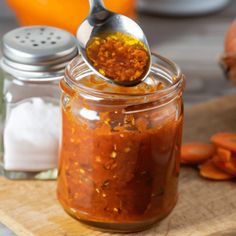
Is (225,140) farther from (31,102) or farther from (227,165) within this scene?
(31,102)

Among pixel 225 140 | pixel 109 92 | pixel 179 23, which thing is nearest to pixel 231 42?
pixel 225 140

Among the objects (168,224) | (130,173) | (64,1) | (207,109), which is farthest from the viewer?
(64,1)

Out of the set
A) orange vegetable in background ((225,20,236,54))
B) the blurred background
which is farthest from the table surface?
orange vegetable in background ((225,20,236,54))

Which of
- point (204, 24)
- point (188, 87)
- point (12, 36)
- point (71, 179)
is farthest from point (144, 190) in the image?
point (204, 24)

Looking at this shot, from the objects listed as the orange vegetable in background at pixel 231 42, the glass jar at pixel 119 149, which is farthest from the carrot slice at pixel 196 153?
the orange vegetable in background at pixel 231 42

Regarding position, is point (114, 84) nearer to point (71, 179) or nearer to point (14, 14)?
point (71, 179)

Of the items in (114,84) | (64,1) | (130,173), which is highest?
(114,84)

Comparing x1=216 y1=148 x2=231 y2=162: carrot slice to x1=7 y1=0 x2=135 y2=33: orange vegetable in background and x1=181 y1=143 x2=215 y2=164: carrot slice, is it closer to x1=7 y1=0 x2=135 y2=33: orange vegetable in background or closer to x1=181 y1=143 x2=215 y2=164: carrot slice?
x1=181 y1=143 x2=215 y2=164: carrot slice

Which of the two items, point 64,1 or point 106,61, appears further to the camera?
point 64,1
